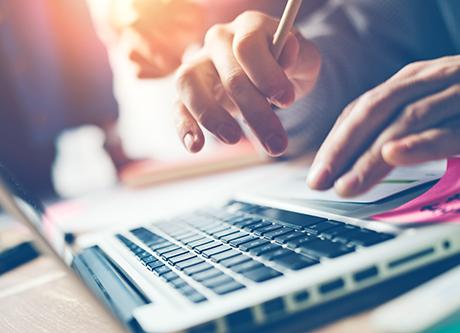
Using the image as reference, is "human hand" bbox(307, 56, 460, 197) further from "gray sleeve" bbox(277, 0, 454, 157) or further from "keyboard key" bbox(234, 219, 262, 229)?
"gray sleeve" bbox(277, 0, 454, 157)

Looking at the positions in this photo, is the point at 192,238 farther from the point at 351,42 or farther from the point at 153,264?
the point at 351,42

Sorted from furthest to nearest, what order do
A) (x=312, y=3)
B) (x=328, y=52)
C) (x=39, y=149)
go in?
(x=39, y=149) → (x=312, y=3) → (x=328, y=52)

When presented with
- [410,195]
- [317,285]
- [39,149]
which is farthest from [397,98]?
[39,149]

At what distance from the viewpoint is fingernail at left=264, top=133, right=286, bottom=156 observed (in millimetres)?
→ 365

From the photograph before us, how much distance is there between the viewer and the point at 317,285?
189 millimetres

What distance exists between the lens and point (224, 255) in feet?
0.83

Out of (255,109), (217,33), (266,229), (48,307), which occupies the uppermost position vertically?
(217,33)

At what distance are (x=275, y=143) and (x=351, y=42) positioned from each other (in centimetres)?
40

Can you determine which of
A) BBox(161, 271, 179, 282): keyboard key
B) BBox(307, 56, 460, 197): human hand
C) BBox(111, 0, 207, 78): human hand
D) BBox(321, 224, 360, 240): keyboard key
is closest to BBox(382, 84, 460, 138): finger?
BBox(307, 56, 460, 197): human hand

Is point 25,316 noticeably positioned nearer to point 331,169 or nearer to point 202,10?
point 331,169

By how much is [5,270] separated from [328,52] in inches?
23.4

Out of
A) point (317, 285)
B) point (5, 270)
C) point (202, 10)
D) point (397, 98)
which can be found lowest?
point (5, 270)

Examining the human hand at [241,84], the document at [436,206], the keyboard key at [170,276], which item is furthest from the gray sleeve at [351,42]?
the keyboard key at [170,276]

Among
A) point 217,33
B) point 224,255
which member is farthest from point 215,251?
point 217,33
